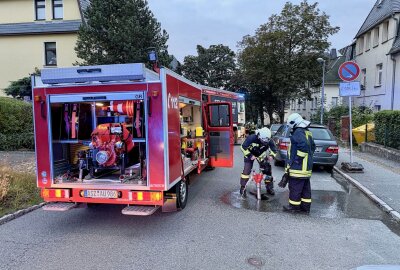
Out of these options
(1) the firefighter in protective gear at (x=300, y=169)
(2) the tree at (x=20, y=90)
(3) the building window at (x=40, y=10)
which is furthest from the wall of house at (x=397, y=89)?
(3) the building window at (x=40, y=10)

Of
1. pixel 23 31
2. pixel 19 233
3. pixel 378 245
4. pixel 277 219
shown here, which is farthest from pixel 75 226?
pixel 23 31

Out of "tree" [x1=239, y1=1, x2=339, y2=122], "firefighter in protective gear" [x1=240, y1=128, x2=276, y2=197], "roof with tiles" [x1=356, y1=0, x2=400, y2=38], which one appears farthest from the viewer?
"tree" [x1=239, y1=1, x2=339, y2=122]

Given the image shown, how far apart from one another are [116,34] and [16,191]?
12950mm

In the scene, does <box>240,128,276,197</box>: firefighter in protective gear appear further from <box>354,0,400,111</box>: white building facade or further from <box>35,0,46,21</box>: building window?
<box>35,0,46,21</box>: building window

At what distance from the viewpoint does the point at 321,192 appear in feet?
27.0

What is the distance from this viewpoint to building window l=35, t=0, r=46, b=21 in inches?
1006

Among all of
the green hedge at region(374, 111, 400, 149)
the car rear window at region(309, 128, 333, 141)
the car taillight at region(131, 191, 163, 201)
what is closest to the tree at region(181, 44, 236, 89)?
the green hedge at region(374, 111, 400, 149)

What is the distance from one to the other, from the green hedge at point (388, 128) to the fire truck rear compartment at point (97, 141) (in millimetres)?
10772

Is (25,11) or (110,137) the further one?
(25,11)

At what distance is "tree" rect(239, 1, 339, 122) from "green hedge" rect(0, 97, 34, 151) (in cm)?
2278

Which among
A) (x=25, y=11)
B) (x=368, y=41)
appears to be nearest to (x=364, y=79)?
(x=368, y=41)

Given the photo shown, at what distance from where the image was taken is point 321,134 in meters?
11.0

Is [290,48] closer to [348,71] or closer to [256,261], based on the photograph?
[348,71]

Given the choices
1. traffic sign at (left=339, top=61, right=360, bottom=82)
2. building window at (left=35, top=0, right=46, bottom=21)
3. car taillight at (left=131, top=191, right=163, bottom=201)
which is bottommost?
car taillight at (left=131, top=191, right=163, bottom=201)
